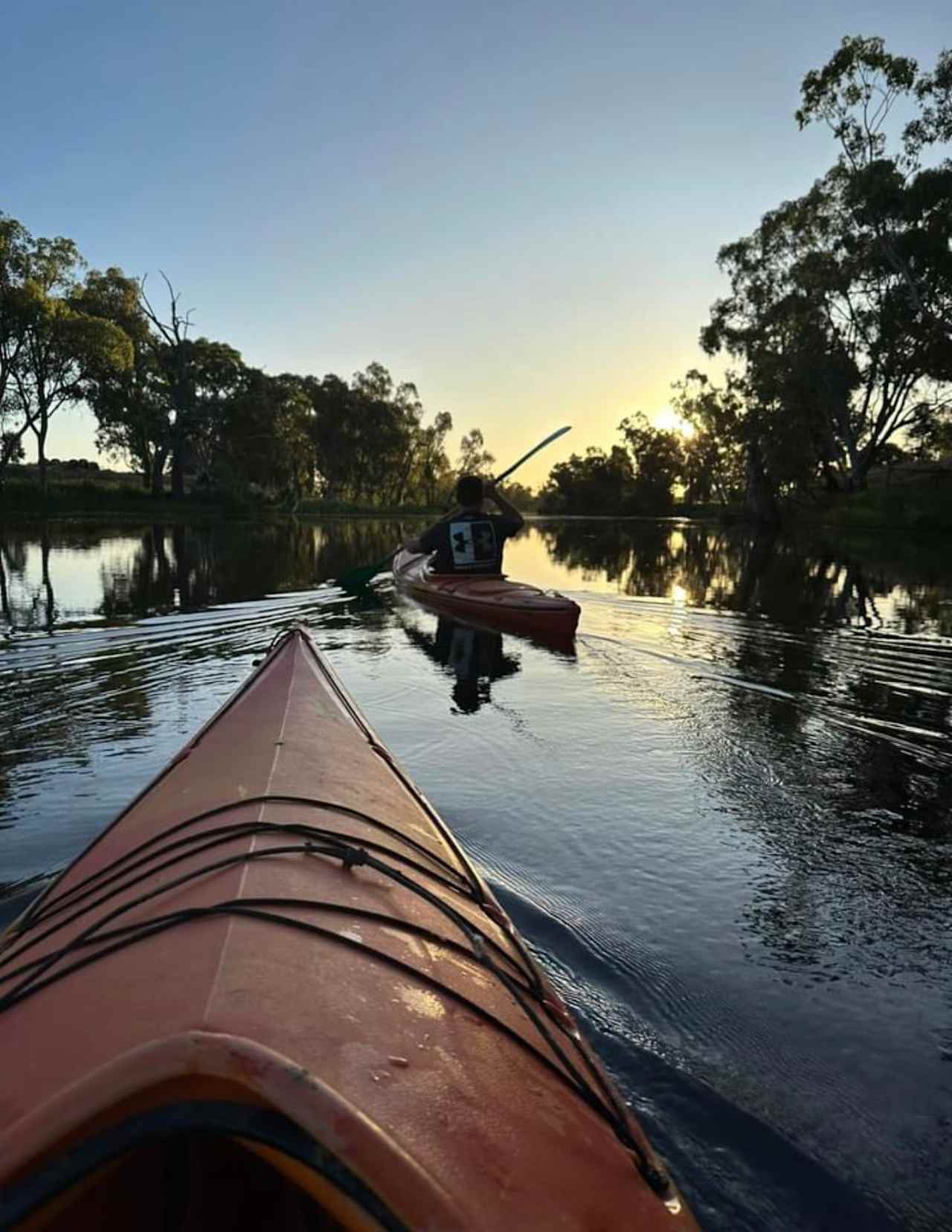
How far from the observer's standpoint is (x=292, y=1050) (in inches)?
53.4

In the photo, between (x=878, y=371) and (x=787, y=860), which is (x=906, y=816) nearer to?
(x=787, y=860)

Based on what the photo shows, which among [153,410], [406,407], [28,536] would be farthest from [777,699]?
[406,407]

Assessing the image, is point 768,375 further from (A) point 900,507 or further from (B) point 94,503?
(B) point 94,503

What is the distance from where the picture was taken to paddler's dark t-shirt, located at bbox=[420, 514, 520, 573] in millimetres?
11172

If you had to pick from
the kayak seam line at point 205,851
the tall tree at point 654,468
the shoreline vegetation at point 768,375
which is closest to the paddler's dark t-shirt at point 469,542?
the kayak seam line at point 205,851

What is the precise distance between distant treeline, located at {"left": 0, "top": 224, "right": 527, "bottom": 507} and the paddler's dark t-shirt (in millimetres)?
27922

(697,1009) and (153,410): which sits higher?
(153,410)

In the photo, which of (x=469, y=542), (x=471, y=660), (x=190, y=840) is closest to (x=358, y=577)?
(x=469, y=542)

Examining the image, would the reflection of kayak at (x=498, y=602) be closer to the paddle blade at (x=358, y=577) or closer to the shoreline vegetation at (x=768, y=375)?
the paddle blade at (x=358, y=577)

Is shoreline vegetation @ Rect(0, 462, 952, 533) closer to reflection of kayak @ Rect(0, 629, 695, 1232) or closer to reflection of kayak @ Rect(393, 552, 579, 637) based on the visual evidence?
reflection of kayak @ Rect(393, 552, 579, 637)

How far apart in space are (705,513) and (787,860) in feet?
219

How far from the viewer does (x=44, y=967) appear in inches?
75.8

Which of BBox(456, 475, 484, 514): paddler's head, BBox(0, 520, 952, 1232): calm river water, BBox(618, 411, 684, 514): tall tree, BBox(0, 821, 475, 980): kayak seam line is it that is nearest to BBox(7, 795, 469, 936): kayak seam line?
BBox(0, 821, 475, 980): kayak seam line

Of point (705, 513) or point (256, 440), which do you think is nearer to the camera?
point (256, 440)
